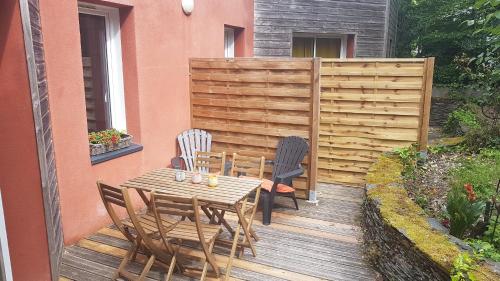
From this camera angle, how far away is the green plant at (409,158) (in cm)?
515

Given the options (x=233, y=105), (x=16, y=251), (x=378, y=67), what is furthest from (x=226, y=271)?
(x=378, y=67)

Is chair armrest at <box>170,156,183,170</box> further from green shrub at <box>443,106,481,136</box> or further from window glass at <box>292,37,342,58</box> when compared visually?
green shrub at <box>443,106,481,136</box>

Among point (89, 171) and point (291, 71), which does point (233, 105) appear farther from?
point (89, 171)

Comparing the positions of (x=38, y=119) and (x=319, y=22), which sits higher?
(x=319, y=22)

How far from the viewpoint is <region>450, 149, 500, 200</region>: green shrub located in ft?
14.3

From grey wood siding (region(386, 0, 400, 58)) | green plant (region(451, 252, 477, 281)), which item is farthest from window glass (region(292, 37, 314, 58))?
green plant (region(451, 252, 477, 281))

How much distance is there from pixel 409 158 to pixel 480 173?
96 centimetres

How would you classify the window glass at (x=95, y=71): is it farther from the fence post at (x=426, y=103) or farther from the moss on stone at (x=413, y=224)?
the fence post at (x=426, y=103)

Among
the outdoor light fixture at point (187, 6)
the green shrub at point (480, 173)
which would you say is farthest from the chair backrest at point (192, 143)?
the green shrub at point (480, 173)

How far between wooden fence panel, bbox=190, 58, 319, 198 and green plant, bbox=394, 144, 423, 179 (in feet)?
4.06

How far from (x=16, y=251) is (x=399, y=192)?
11.8ft

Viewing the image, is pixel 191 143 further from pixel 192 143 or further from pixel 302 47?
pixel 302 47

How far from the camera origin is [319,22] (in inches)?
364

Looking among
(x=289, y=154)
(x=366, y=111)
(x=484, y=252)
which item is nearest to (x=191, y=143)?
(x=289, y=154)
